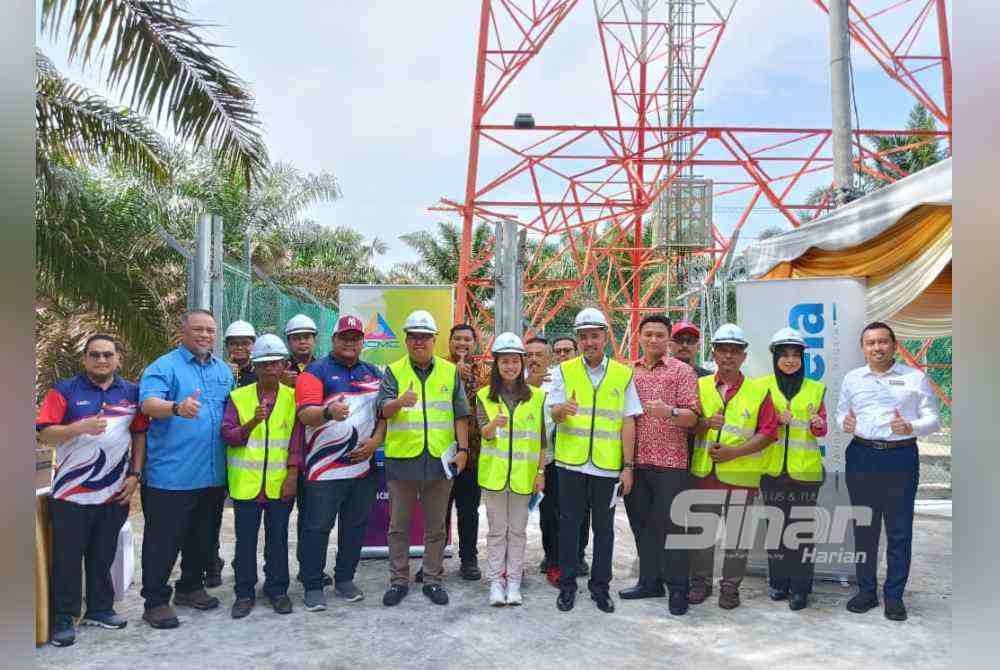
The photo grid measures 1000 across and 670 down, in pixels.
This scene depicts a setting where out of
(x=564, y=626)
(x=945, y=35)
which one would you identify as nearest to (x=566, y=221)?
(x=945, y=35)

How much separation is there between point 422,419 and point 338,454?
0.61 metres

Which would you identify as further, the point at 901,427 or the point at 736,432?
the point at 736,432

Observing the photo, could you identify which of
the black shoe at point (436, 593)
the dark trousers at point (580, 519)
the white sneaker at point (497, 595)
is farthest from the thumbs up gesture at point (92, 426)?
the dark trousers at point (580, 519)

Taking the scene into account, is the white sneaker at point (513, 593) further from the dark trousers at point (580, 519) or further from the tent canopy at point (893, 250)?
the tent canopy at point (893, 250)

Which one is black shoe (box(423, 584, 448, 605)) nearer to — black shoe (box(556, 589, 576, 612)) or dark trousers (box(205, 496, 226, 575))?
black shoe (box(556, 589, 576, 612))

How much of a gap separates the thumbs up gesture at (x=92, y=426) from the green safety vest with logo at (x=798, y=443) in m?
4.24

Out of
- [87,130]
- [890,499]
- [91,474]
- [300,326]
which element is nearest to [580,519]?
[890,499]

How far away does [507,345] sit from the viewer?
534 cm

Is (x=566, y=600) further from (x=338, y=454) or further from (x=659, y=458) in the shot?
(x=338, y=454)

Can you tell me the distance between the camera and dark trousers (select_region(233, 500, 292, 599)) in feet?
16.4

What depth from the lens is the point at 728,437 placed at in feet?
17.6

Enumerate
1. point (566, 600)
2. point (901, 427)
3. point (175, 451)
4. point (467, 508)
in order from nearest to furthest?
1. point (175, 451)
2. point (901, 427)
3. point (566, 600)
4. point (467, 508)

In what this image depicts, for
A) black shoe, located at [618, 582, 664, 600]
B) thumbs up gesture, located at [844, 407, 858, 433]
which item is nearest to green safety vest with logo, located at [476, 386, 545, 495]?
black shoe, located at [618, 582, 664, 600]

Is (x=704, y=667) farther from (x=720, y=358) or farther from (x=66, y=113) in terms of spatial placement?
(x=66, y=113)
